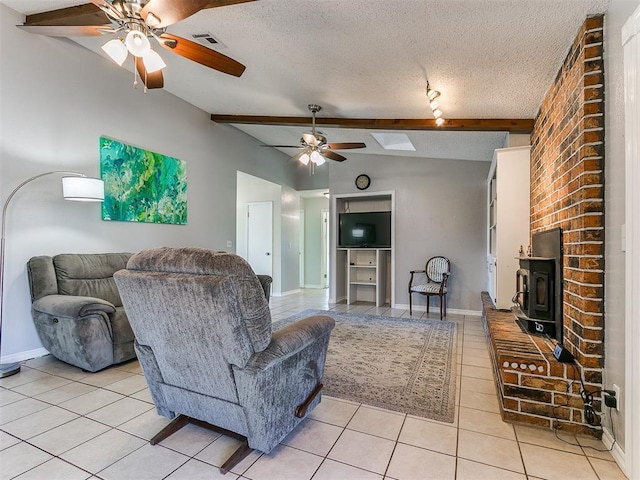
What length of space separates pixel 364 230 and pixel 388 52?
371 centimetres

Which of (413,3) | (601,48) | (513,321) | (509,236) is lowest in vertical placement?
(513,321)

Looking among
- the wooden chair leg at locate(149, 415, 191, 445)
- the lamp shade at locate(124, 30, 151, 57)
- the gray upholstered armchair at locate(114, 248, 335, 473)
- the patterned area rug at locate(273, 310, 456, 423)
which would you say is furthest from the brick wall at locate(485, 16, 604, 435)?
the lamp shade at locate(124, 30, 151, 57)

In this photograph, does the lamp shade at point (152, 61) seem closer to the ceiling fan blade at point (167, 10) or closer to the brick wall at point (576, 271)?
the ceiling fan blade at point (167, 10)

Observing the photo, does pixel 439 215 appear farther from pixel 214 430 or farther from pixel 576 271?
pixel 214 430

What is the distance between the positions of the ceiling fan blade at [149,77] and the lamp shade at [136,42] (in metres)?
0.57

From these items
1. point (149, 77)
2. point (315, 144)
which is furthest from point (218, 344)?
point (315, 144)

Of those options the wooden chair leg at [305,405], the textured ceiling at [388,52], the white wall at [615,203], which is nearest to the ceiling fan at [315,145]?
the textured ceiling at [388,52]

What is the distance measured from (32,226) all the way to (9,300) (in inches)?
26.9

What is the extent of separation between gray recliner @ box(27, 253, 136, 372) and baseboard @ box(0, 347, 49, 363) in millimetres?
166

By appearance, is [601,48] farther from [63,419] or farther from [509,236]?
[63,419]

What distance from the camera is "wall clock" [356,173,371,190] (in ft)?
19.6

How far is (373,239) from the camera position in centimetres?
596

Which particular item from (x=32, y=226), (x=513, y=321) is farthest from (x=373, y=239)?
(x=32, y=226)

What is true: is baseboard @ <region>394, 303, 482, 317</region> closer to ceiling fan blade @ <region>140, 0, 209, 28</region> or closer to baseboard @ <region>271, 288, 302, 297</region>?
baseboard @ <region>271, 288, 302, 297</region>
